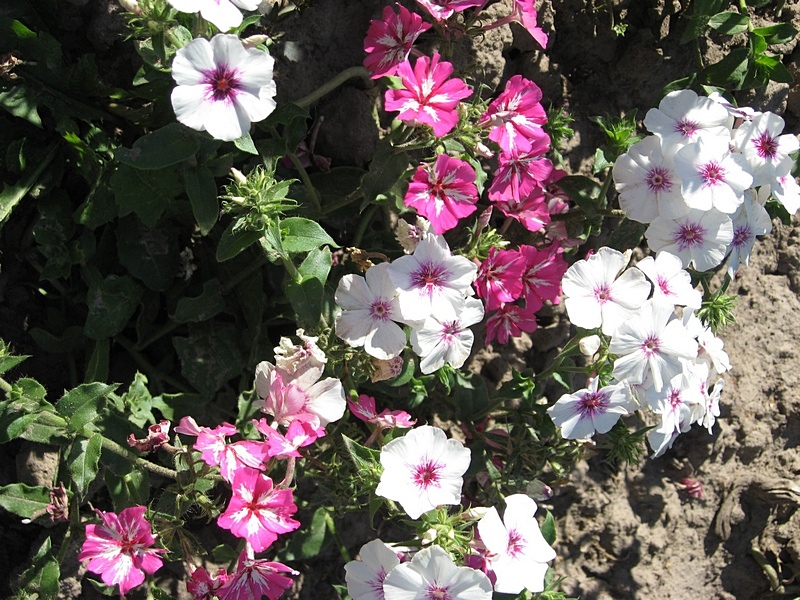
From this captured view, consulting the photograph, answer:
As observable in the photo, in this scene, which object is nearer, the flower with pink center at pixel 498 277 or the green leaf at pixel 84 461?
the green leaf at pixel 84 461

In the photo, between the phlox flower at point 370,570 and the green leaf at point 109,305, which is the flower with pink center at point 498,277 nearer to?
the phlox flower at point 370,570

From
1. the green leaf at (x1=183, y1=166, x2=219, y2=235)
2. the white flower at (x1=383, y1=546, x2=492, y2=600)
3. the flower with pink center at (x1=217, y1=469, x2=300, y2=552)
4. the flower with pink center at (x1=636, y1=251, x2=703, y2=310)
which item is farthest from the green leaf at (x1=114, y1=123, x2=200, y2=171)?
the flower with pink center at (x1=636, y1=251, x2=703, y2=310)

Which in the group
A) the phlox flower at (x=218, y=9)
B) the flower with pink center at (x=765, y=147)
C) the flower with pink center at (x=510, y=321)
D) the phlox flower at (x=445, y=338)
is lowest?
the phlox flower at (x=445, y=338)

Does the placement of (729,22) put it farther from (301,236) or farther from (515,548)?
(515,548)

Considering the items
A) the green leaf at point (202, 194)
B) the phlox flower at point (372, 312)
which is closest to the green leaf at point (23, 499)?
the green leaf at point (202, 194)

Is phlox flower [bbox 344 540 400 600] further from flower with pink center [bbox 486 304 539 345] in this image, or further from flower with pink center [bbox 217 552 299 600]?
flower with pink center [bbox 486 304 539 345]

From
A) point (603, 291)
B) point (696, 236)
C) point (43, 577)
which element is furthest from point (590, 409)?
point (43, 577)

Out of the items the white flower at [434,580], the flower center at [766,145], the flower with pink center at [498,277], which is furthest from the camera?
the flower center at [766,145]

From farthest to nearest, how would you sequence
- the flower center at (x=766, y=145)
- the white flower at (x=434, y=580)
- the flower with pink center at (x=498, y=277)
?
the flower center at (x=766, y=145) → the flower with pink center at (x=498, y=277) → the white flower at (x=434, y=580)
